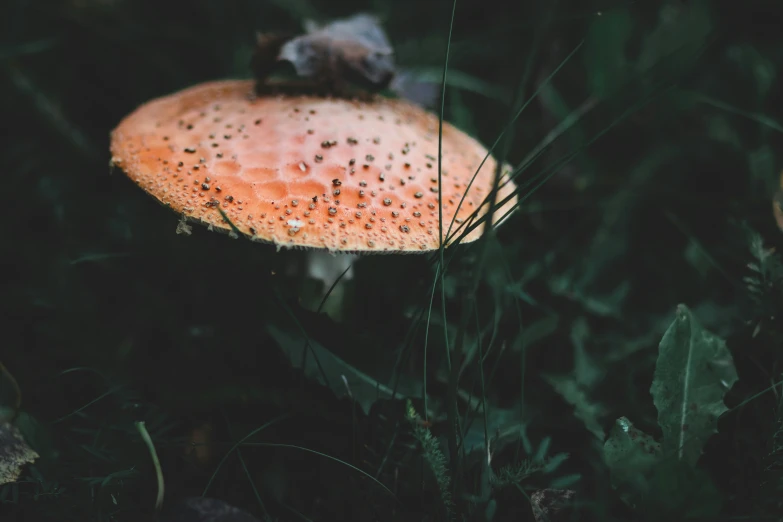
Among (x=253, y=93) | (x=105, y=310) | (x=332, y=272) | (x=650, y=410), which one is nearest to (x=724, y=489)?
(x=650, y=410)

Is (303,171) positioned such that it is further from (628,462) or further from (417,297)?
(628,462)

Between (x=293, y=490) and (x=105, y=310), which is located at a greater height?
(x=105, y=310)

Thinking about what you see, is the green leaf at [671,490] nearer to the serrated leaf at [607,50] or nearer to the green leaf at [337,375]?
the green leaf at [337,375]

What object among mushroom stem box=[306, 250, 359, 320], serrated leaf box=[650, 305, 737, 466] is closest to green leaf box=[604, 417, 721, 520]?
serrated leaf box=[650, 305, 737, 466]

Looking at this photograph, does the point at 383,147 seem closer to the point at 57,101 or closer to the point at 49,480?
the point at 49,480

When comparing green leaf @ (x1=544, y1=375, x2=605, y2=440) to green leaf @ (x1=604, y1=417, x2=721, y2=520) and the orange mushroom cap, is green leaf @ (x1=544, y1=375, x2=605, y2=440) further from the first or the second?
the orange mushroom cap

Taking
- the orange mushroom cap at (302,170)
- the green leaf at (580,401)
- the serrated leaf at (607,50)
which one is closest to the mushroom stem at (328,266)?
the orange mushroom cap at (302,170)

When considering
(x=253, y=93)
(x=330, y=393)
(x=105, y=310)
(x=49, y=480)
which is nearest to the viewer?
(x=49, y=480)
